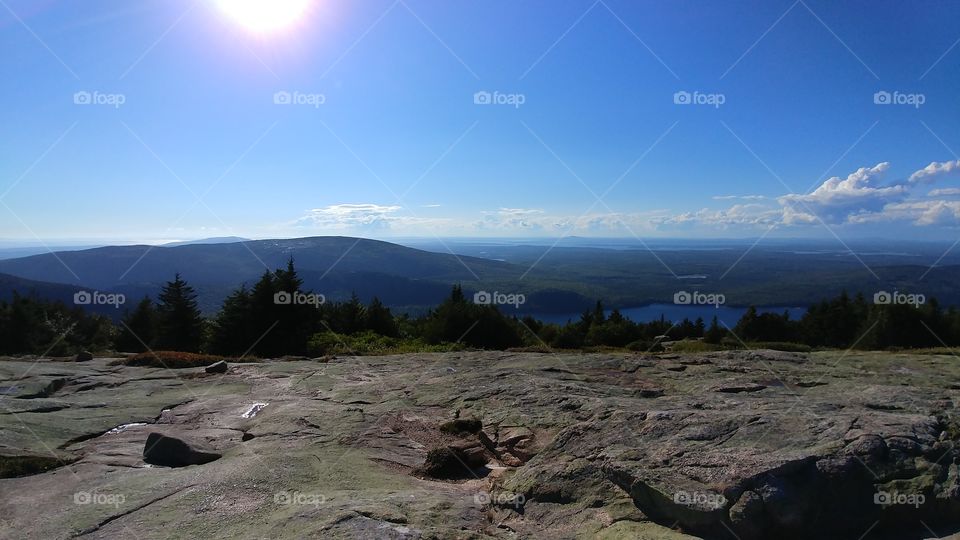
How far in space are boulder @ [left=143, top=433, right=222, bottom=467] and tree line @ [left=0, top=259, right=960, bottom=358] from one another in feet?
53.0

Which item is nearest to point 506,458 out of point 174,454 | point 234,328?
point 174,454

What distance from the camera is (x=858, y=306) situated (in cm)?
4988

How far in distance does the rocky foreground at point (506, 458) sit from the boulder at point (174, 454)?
0.03m

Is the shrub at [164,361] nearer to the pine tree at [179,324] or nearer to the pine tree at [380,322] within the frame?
the pine tree at [380,322]

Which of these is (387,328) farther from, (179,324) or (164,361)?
(164,361)

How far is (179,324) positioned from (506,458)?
40.2 m

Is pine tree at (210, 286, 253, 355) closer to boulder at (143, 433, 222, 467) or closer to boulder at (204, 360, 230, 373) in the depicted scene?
boulder at (204, 360, 230, 373)

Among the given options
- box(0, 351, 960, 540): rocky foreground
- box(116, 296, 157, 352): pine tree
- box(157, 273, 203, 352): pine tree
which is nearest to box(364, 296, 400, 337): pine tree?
box(157, 273, 203, 352): pine tree

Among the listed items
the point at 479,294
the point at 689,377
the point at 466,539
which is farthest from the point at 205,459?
the point at 479,294

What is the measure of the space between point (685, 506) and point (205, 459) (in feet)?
25.8

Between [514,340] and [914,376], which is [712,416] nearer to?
[914,376]

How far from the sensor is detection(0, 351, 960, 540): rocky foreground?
6074mm

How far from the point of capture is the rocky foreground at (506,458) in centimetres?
607

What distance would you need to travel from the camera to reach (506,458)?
941cm
